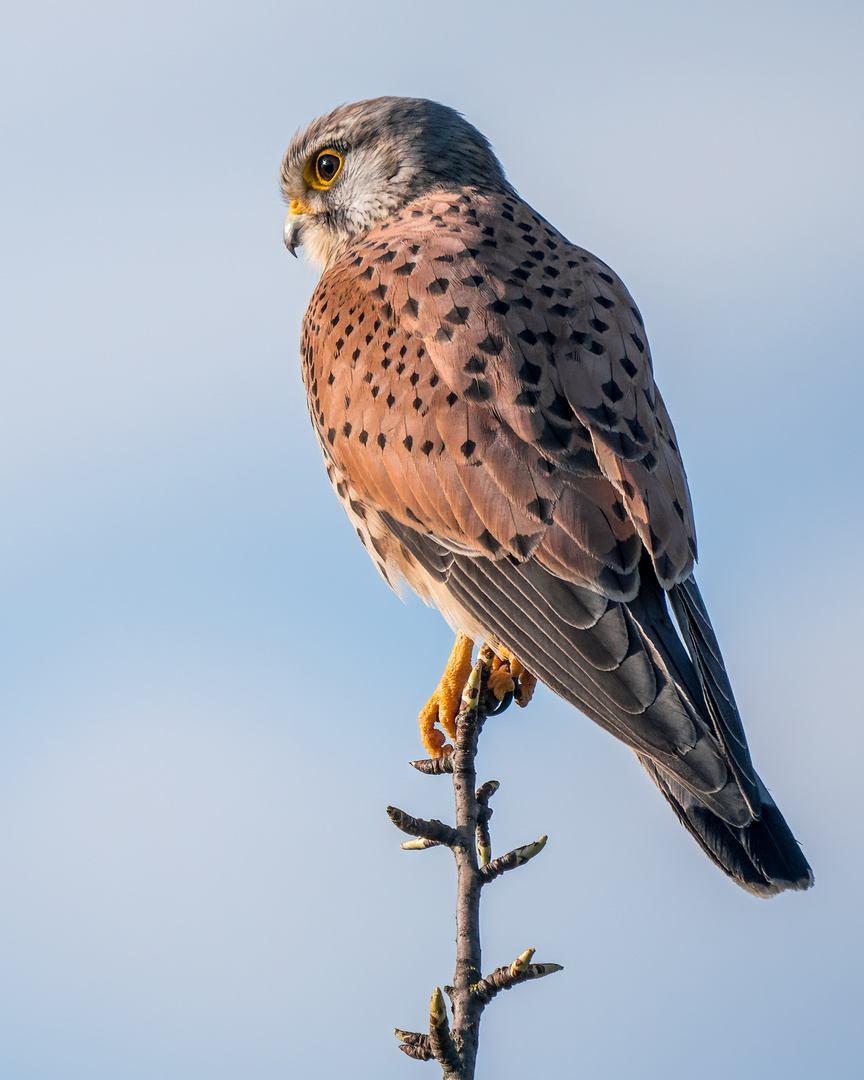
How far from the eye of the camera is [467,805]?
3.54 meters

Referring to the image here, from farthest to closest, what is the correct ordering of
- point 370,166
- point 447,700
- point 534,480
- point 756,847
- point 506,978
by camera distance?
point 370,166 → point 447,700 → point 534,480 → point 756,847 → point 506,978

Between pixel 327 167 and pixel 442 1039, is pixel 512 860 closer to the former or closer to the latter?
pixel 442 1039

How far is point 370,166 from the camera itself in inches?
236

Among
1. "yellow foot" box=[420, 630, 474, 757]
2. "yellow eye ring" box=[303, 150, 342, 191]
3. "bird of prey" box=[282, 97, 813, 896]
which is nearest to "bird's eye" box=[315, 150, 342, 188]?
"yellow eye ring" box=[303, 150, 342, 191]

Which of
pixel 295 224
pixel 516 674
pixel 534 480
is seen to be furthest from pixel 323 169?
pixel 516 674

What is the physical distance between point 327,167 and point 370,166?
1.03ft

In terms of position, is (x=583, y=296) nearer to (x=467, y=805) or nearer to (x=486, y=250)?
(x=486, y=250)

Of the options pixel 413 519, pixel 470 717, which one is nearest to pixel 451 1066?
pixel 470 717

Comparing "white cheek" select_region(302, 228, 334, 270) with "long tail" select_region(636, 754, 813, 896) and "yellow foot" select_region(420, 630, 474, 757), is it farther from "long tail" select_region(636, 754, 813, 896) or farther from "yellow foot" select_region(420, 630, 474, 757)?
"long tail" select_region(636, 754, 813, 896)

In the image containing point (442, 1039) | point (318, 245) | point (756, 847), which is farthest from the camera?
point (318, 245)

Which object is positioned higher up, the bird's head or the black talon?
the bird's head

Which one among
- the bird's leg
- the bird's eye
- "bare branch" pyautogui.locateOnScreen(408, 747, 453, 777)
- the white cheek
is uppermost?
→ the bird's eye

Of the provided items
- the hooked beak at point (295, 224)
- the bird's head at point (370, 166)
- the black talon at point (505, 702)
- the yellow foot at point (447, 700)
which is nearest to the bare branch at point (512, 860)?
the black talon at point (505, 702)

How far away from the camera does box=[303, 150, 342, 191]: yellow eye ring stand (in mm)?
6184
